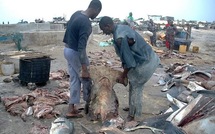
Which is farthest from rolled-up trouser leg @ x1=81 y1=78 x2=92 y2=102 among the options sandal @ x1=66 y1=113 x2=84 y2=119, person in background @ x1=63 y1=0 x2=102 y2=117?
sandal @ x1=66 y1=113 x2=84 y2=119

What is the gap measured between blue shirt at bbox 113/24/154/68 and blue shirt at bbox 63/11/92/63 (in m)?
0.53

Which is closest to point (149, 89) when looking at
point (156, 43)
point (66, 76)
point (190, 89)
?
point (190, 89)

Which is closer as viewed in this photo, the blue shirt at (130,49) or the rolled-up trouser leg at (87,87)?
the blue shirt at (130,49)

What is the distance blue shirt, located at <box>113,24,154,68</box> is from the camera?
5.12 meters

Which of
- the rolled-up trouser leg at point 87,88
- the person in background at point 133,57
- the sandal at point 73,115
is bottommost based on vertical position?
the sandal at point 73,115

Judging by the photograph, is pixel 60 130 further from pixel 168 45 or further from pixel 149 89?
pixel 168 45

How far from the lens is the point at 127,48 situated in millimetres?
5137

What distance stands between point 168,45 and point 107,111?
14334 mm

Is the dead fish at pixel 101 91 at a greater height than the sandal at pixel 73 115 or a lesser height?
greater

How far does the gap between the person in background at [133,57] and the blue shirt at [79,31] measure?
316 mm

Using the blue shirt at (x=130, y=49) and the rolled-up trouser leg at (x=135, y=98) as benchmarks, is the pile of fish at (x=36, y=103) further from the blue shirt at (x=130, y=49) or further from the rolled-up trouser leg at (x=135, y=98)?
the blue shirt at (x=130, y=49)

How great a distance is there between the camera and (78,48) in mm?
5438

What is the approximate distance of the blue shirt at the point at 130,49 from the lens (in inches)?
202

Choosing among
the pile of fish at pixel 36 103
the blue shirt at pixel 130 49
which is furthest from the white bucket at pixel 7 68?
the blue shirt at pixel 130 49
